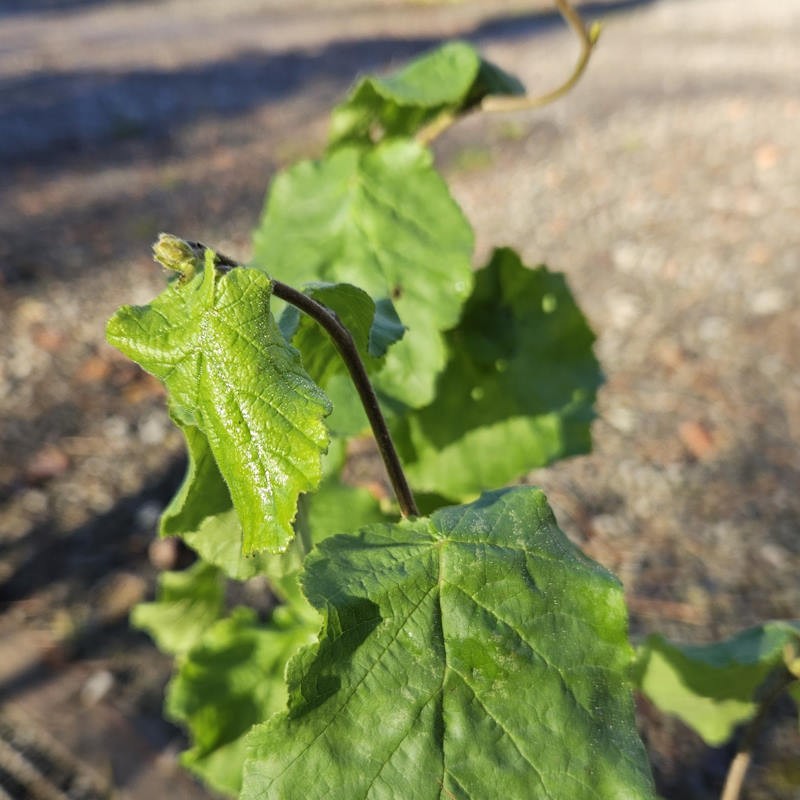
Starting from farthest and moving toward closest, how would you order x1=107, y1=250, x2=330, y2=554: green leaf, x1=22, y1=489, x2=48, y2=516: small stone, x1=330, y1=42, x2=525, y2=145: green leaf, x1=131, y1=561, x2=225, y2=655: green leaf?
x1=22, y1=489, x2=48, y2=516: small stone < x1=131, y1=561, x2=225, y2=655: green leaf < x1=330, y1=42, x2=525, y2=145: green leaf < x1=107, y1=250, x2=330, y2=554: green leaf

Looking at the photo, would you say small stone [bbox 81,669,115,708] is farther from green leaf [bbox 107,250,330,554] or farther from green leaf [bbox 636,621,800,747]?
green leaf [bbox 107,250,330,554]

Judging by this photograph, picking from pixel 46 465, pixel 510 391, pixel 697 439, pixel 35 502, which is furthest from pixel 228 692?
pixel 697 439

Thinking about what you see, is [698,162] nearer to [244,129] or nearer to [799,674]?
[244,129]

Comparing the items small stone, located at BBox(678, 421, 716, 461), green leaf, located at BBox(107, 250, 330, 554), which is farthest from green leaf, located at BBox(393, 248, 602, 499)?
small stone, located at BBox(678, 421, 716, 461)

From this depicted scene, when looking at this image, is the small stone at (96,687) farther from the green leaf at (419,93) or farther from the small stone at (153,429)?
the green leaf at (419,93)

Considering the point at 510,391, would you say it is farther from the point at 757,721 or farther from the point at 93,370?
the point at 93,370

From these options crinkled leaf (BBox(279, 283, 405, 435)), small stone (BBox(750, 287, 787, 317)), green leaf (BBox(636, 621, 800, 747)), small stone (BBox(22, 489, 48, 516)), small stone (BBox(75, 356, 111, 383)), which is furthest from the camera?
small stone (BBox(750, 287, 787, 317))
